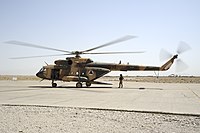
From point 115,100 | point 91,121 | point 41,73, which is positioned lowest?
point 115,100

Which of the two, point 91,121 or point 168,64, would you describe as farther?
point 168,64

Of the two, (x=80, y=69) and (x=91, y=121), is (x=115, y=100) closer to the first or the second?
(x=91, y=121)

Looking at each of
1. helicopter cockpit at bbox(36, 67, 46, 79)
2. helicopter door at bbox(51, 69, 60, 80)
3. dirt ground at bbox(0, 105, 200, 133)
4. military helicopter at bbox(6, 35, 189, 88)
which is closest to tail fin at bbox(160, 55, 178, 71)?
military helicopter at bbox(6, 35, 189, 88)

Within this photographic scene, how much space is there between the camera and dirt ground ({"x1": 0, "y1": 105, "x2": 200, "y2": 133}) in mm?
7031

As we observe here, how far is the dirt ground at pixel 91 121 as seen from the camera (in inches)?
277

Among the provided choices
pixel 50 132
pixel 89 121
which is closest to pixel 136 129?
pixel 89 121

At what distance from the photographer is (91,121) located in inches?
326

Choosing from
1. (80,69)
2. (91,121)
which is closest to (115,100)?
(91,121)

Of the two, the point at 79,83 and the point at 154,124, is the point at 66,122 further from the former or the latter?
the point at 79,83

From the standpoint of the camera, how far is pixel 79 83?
93.0 ft

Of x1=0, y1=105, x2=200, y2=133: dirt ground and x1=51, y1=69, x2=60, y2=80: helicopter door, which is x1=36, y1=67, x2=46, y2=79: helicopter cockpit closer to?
x1=51, y1=69, x2=60, y2=80: helicopter door

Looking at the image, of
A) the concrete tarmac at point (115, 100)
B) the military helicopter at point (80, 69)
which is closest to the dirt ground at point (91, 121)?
the concrete tarmac at point (115, 100)

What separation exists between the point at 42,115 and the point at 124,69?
65.8 feet

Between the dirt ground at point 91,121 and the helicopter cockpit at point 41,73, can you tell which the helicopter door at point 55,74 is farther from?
the dirt ground at point 91,121
